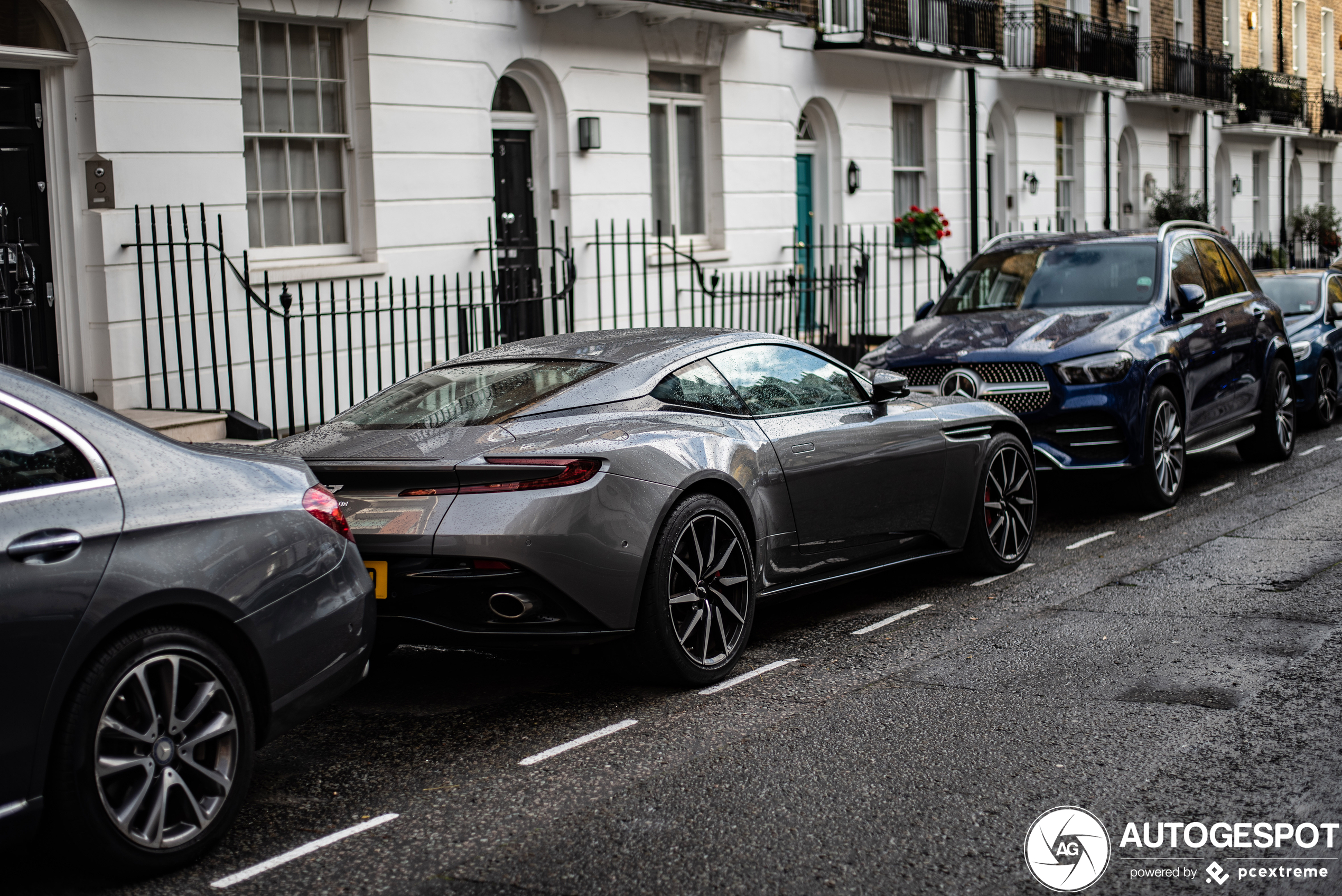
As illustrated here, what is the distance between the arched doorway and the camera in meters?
10.9

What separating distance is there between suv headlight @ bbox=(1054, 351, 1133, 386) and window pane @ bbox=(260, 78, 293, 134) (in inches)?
291

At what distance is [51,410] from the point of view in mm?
4047

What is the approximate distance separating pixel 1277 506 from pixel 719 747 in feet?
20.8

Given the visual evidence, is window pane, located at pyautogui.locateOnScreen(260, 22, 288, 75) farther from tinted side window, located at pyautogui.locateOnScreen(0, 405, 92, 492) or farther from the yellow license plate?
tinted side window, located at pyautogui.locateOnScreen(0, 405, 92, 492)

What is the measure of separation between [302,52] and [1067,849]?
36.8 ft

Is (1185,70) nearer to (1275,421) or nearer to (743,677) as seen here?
(1275,421)

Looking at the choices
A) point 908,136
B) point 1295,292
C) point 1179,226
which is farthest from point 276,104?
point 908,136

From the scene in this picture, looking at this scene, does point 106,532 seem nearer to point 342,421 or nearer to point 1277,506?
point 342,421

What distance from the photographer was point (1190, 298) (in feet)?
33.9

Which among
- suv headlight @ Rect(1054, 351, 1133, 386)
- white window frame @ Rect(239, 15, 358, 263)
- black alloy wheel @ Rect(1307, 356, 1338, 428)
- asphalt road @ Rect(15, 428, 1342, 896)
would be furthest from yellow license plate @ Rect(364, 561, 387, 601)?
black alloy wheel @ Rect(1307, 356, 1338, 428)

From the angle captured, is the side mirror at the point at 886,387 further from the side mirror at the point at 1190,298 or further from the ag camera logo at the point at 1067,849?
the side mirror at the point at 1190,298

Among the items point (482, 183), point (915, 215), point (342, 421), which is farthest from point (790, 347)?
point (915, 215)

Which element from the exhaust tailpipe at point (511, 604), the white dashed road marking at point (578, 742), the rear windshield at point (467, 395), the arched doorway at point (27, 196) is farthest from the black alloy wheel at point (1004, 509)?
the arched doorway at point (27, 196)

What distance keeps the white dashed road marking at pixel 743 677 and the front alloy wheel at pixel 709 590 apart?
98 millimetres
